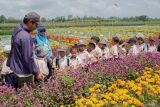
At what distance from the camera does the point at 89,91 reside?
5895mm

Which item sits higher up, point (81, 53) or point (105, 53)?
point (81, 53)

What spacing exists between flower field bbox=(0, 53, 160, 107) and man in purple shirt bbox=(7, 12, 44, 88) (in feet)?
0.69

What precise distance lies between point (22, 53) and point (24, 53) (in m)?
0.04

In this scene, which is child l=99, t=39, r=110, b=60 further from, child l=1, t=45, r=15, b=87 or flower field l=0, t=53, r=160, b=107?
child l=1, t=45, r=15, b=87

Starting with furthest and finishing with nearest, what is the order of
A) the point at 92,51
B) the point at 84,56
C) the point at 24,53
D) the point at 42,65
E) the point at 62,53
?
the point at 92,51
the point at 84,56
the point at 62,53
the point at 42,65
the point at 24,53

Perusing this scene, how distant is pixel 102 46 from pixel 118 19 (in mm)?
90202

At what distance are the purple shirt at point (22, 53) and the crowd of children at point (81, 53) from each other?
51 centimetres

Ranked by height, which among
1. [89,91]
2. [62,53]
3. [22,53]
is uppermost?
[22,53]

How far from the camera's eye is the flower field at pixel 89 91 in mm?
5086

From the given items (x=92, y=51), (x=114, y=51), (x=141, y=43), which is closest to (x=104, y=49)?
(x=114, y=51)

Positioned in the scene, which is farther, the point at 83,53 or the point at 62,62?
the point at 83,53

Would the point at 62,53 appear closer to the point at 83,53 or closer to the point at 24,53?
the point at 83,53

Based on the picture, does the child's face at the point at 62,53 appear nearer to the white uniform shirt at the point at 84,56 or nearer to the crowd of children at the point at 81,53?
the crowd of children at the point at 81,53

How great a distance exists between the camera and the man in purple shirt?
5473mm
